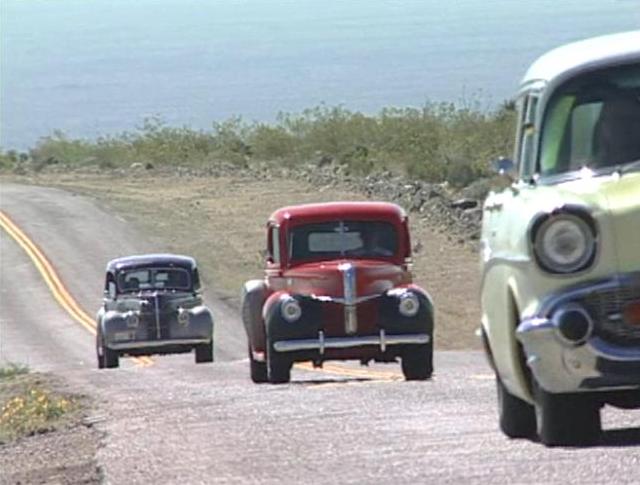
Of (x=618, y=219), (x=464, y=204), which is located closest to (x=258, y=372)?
(x=618, y=219)

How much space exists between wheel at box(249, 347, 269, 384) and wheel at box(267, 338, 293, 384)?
41 cm

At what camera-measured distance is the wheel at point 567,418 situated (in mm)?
9773

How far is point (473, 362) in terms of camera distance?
26.2 m

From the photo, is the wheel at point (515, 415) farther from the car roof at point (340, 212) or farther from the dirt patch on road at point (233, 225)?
the dirt patch on road at point (233, 225)

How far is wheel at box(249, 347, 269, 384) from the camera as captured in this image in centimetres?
2183

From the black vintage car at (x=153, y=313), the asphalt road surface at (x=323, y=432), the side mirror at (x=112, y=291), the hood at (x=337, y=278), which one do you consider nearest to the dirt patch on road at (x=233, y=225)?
the black vintage car at (x=153, y=313)

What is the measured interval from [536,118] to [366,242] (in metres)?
12.0

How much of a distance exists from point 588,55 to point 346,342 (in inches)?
445

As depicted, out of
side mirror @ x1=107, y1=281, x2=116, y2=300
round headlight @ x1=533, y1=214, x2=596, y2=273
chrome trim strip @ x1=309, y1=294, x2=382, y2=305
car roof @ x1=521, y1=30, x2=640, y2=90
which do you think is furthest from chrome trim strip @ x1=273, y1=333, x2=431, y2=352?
round headlight @ x1=533, y1=214, x2=596, y2=273

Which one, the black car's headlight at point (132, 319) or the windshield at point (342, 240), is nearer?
the windshield at point (342, 240)

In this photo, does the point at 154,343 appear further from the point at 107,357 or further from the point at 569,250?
the point at 569,250

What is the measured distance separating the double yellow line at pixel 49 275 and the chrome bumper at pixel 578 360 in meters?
22.6

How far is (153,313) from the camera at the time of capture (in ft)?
96.0

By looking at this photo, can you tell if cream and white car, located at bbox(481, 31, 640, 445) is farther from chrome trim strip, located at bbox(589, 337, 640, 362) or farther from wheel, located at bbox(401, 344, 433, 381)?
wheel, located at bbox(401, 344, 433, 381)
